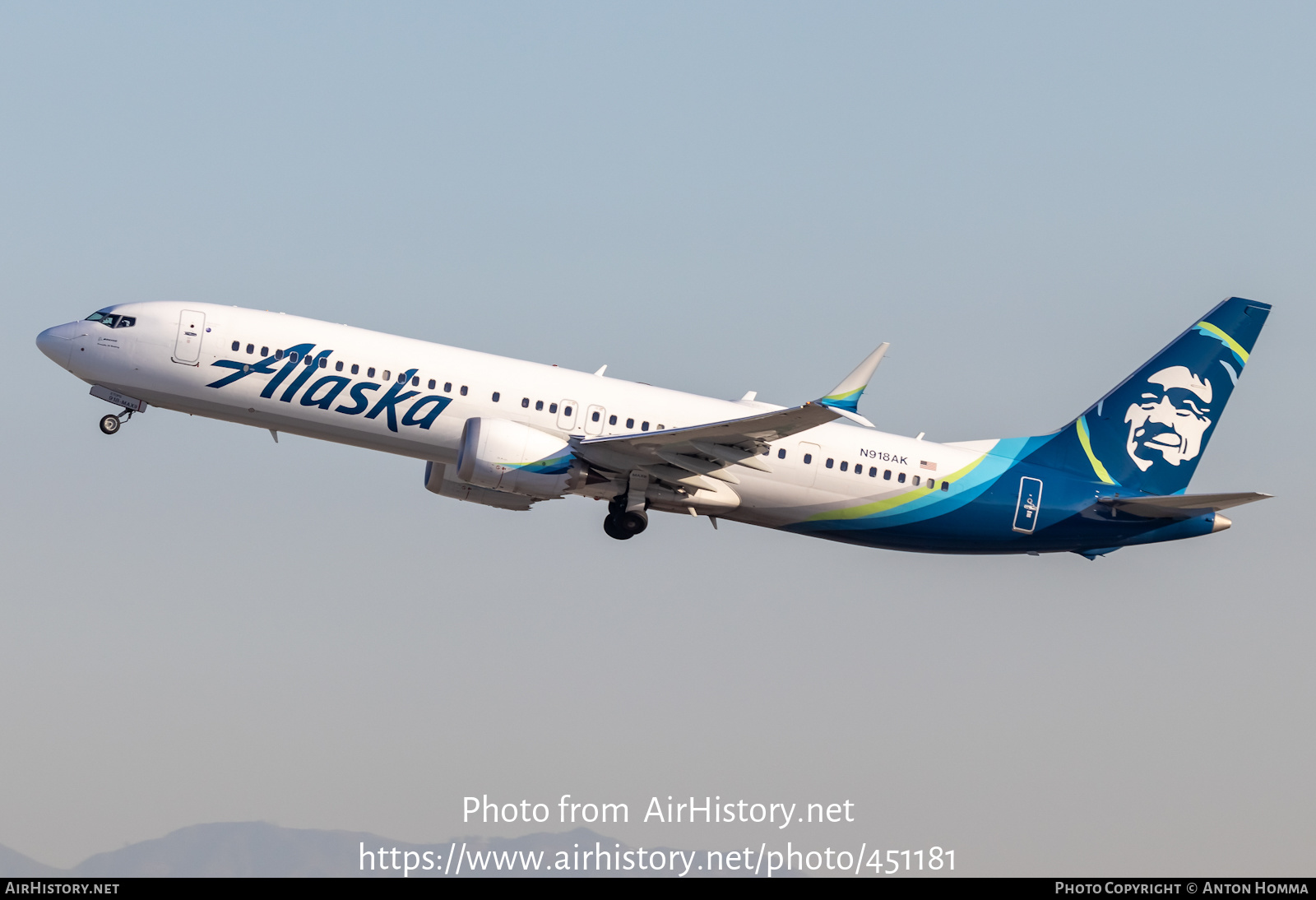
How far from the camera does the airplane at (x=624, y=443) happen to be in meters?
36.8

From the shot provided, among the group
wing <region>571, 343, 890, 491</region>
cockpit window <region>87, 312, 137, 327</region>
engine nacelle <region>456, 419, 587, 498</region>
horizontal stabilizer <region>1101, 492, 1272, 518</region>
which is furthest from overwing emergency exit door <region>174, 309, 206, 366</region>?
horizontal stabilizer <region>1101, 492, 1272, 518</region>

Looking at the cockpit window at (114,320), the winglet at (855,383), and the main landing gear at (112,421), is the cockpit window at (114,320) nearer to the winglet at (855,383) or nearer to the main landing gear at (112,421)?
the main landing gear at (112,421)

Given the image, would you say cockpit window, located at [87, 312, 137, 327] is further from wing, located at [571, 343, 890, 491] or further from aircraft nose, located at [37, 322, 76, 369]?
wing, located at [571, 343, 890, 491]

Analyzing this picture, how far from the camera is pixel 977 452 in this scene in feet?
133

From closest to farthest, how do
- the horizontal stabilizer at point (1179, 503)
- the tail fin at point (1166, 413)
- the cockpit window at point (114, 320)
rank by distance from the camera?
1. the horizontal stabilizer at point (1179, 503)
2. the cockpit window at point (114, 320)
3. the tail fin at point (1166, 413)

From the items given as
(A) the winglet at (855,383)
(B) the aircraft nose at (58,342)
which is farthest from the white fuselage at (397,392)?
(A) the winglet at (855,383)

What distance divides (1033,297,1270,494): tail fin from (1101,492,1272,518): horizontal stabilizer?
1.39m

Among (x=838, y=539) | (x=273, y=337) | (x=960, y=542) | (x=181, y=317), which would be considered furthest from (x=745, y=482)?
(x=181, y=317)

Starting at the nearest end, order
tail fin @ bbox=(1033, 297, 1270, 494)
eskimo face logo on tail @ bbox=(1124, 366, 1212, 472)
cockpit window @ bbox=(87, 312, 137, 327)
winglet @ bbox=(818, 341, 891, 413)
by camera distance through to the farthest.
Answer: winglet @ bbox=(818, 341, 891, 413), cockpit window @ bbox=(87, 312, 137, 327), tail fin @ bbox=(1033, 297, 1270, 494), eskimo face logo on tail @ bbox=(1124, 366, 1212, 472)

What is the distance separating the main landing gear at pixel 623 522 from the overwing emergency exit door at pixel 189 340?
11.9 m

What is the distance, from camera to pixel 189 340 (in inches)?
1470

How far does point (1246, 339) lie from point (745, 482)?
16900 mm

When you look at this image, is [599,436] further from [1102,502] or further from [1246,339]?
[1246,339]

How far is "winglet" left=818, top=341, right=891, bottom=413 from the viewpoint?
3344 centimetres
